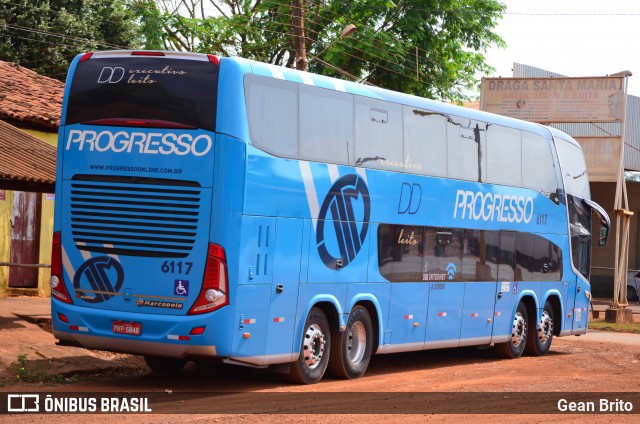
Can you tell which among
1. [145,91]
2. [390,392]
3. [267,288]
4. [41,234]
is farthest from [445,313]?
[41,234]

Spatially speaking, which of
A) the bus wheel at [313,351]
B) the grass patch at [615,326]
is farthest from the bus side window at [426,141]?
the grass patch at [615,326]

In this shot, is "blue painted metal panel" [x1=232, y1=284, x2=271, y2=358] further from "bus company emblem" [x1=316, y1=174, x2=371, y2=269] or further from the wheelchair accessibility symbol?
"bus company emblem" [x1=316, y1=174, x2=371, y2=269]

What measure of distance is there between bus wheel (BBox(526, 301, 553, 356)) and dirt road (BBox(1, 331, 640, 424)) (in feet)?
5.42

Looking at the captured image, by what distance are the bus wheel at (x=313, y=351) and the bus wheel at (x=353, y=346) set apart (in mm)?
225

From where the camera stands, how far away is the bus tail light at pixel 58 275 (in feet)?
45.1

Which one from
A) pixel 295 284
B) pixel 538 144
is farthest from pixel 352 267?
pixel 538 144

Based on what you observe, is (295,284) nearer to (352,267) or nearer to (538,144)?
(352,267)

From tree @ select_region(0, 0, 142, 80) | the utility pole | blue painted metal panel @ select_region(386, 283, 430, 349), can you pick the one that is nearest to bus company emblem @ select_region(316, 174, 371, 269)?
blue painted metal panel @ select_region(386, 283, 430, 349)

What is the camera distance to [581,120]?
1300 inches

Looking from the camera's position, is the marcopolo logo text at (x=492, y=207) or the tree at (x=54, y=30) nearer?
the marcopolo logo text at (x=492, y=207)

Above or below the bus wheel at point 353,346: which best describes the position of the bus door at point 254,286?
above

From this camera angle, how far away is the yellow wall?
79.1 feet

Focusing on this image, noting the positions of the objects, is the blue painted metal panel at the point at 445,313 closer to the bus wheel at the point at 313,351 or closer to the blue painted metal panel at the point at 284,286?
the bus wheel at the point at 313,351

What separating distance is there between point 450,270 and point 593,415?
585 centimetres
